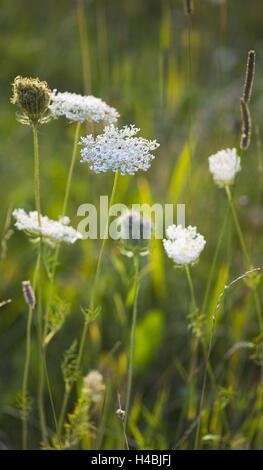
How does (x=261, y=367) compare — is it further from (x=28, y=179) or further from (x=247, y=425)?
(x=28, y=179)

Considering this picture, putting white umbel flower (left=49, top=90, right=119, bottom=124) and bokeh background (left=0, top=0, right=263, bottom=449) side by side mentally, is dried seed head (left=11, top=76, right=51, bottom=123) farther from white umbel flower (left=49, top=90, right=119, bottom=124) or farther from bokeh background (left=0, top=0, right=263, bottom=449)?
bokeh background (left=0, top=0, right=263, bottom=449)

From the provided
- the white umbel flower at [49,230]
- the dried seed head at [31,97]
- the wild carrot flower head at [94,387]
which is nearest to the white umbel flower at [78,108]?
the dried seed head at [31,97]

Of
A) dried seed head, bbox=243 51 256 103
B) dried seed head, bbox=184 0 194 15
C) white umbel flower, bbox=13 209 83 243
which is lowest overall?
white umbel flower, bbox=13 209 83 243

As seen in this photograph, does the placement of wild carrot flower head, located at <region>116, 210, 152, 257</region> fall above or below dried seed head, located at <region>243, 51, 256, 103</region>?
below

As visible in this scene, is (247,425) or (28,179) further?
(28,179)

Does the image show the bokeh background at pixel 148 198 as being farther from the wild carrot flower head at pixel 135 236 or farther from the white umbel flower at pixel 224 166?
the wild carrot flower head at pixel 135 236

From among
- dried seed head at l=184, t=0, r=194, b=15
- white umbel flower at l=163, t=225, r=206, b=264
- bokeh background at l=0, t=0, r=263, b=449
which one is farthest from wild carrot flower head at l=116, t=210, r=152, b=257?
dried seed head at l=184, t=0, r=194, b=15

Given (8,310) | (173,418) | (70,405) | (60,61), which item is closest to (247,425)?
(173,418)
